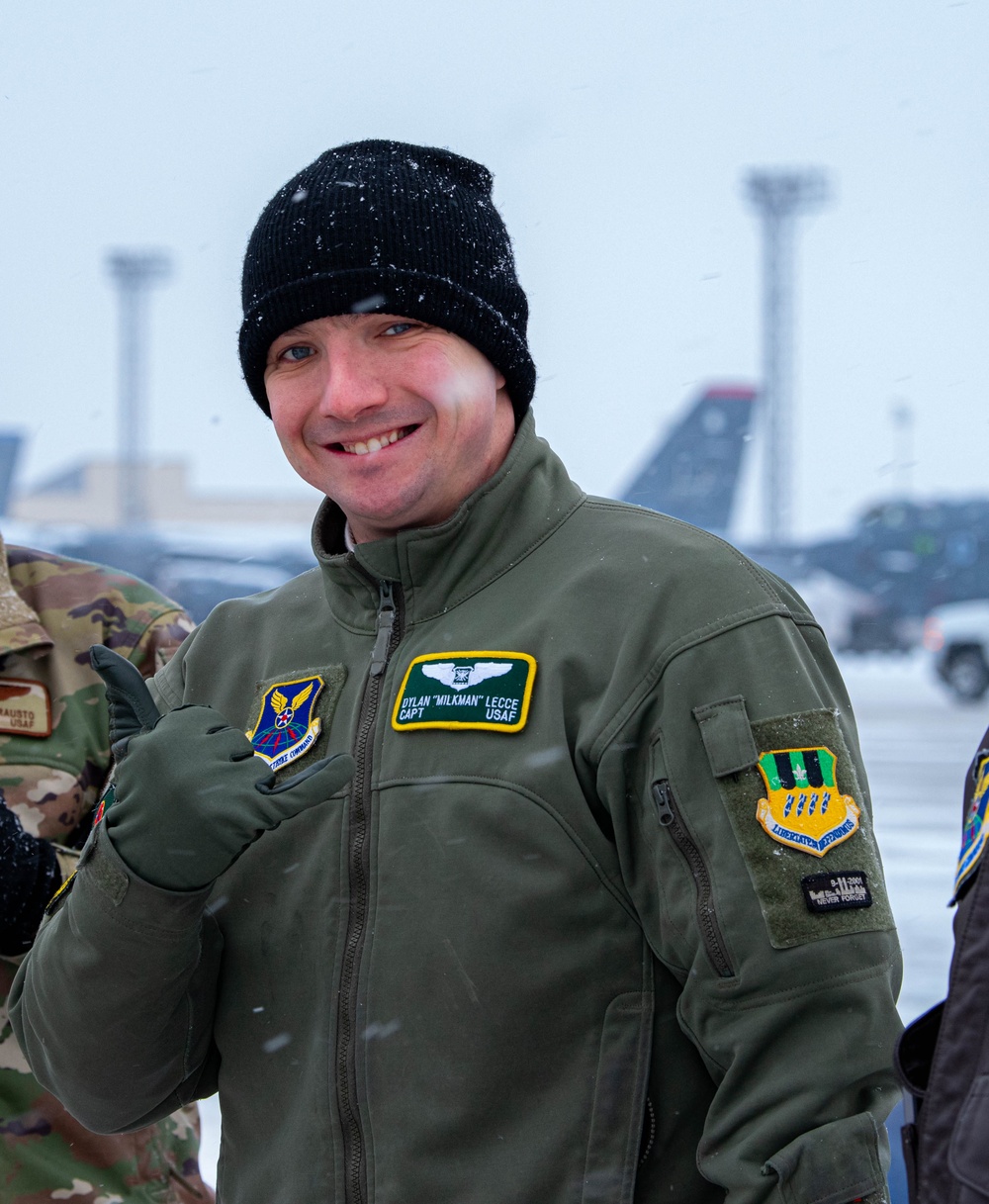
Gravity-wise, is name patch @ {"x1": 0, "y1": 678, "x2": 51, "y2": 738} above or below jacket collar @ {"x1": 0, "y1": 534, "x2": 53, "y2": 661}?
below

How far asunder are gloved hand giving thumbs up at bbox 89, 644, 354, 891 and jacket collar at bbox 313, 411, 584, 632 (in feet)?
0.78

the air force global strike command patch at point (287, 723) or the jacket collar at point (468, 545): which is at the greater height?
the jacket collar at point (468, 545)

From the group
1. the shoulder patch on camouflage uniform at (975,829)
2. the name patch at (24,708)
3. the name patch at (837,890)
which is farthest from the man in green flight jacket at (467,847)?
the name patch at (24,708)

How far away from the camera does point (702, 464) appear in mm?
33438

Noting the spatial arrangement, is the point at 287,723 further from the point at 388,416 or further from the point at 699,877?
the point at 699,877

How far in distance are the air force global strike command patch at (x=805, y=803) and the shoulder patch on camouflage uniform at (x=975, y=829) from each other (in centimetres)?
14

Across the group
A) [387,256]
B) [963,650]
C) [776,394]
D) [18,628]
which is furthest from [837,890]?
[776,394]

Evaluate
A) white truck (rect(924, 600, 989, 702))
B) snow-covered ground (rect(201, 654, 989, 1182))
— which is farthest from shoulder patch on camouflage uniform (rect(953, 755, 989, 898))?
white truck (rect(924, 600, 989, 702))

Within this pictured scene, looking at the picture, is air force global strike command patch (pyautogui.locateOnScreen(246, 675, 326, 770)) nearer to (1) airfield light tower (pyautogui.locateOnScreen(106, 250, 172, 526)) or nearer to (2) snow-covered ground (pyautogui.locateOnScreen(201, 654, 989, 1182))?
(2) snow-covered ground (pyautogui.locateOnScreen(201, 654, 989, 1182))

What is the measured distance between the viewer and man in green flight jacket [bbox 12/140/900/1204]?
1.12 meters

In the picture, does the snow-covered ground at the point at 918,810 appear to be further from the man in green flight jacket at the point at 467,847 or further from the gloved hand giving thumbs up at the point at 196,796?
the gloved hand giving thumbs up at the point at 196,796

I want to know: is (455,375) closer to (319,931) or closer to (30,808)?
(319,931)

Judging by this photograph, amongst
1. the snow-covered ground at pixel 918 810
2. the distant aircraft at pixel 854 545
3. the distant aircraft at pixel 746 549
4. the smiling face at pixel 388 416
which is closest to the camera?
the smiling face at pixel 388 416

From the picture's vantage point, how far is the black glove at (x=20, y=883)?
1.71 m
